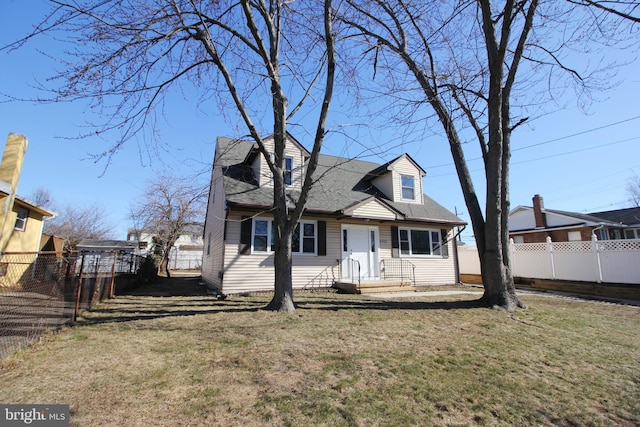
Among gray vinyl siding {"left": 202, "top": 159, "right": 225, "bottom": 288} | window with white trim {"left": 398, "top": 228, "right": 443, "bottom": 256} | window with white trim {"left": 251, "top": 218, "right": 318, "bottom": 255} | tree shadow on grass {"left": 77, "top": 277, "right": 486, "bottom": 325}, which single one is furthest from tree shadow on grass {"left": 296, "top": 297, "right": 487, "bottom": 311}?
window with white trim {"left": 398, "top": 228, "right": 443, "bottom": 256}

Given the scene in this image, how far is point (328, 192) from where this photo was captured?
12891mm

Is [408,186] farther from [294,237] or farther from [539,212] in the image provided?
[539,212]

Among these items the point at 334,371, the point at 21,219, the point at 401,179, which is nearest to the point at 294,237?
the point at 401,179

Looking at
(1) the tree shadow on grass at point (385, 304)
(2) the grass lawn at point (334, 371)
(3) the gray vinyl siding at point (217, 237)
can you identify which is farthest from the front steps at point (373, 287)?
(3) the gray vinyl siding at point (217, 237)

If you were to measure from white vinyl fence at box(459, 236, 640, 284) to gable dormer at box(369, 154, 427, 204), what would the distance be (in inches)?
228

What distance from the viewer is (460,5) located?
7.84m

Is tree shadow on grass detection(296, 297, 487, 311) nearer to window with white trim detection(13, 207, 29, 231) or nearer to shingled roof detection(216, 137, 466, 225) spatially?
shingled roof detection(216, 137, 466, 225)

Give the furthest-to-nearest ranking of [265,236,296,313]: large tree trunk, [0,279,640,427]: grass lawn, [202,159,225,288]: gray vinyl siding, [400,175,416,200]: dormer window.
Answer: [400,175,416,200]: dormer window
[202,159,225,288]: gray vinyl siding
[265,236,296,313]: large tree trunk
[0,279,640,427]: grass lawn

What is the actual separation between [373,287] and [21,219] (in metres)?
15.9

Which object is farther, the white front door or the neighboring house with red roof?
the neighboring house with red roof

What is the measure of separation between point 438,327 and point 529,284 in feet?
35.2

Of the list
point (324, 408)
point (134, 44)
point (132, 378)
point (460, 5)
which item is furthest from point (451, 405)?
point (460, 5)

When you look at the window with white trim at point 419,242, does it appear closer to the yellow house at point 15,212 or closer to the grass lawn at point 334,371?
the grass lawn at point 334,371

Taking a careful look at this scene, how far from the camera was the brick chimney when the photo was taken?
80.9ft
